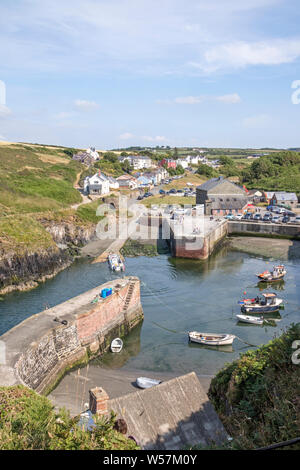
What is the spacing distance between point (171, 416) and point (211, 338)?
44.6ft

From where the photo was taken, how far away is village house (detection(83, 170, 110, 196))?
77125 mm

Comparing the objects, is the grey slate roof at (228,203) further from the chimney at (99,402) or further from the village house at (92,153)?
the village house at (92,153)

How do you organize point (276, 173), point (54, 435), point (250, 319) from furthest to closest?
point (276, 173), point (250, 319), point (54, 435)

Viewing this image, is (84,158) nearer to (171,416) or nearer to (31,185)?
(31,185)

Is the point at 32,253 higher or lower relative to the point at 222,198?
lower

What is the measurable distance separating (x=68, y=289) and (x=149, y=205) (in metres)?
41.7

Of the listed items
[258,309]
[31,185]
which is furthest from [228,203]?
[258,309]

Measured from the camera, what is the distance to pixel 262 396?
1141 centimetres

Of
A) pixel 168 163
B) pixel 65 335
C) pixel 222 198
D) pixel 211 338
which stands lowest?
pixel 211 338

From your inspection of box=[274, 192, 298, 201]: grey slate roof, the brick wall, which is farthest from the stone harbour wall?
box=[274, 192, 298, 201]: grey slate roof

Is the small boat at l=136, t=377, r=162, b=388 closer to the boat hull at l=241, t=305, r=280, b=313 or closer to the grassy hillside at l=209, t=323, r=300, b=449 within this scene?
the grassy hillside at l=209, t=323, r=300, b=449

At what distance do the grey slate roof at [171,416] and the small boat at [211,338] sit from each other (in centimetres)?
1239

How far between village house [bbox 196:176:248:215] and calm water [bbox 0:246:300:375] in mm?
19924

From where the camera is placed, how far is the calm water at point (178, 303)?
23281 millimetres
